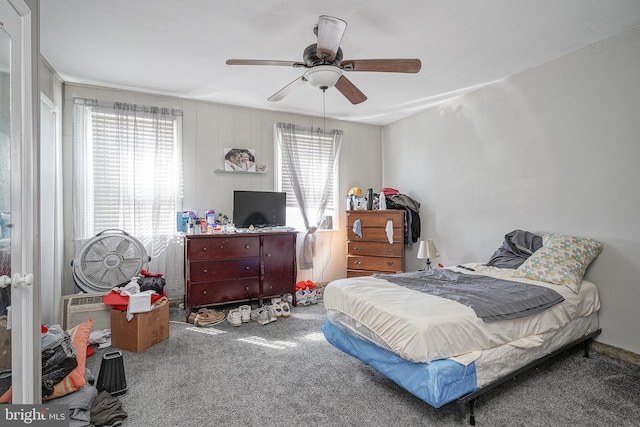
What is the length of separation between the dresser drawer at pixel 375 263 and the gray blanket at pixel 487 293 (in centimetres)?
143

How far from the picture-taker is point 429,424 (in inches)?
70.5

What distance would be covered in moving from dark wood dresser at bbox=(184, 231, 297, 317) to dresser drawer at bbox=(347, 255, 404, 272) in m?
0.93

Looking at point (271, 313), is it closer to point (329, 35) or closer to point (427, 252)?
point (427, 252)

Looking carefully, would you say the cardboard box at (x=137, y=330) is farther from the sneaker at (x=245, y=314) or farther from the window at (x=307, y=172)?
the window at (x=307, y=172)

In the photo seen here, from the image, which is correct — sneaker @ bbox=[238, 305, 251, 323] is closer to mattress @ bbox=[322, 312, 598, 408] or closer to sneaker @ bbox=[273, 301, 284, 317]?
sneaker @ bbox=[273, 301, 284, 317]

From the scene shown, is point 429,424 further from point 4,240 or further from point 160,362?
point 4,240

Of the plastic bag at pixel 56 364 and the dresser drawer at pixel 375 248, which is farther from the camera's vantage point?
the dresser drawer at pixel 375 248

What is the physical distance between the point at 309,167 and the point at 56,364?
3.53m

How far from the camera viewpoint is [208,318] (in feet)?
11.2

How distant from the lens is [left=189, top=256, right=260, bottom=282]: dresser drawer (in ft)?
11.5

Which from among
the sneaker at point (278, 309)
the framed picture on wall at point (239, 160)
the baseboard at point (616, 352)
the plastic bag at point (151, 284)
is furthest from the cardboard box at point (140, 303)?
the baseboard at point (616, 352)

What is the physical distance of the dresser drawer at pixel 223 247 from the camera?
3475mm

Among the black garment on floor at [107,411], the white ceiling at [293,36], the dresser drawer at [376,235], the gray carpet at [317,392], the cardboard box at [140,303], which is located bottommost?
the gray carpet at [317,392]

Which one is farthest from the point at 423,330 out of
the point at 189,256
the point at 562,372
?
the point at 189,256
